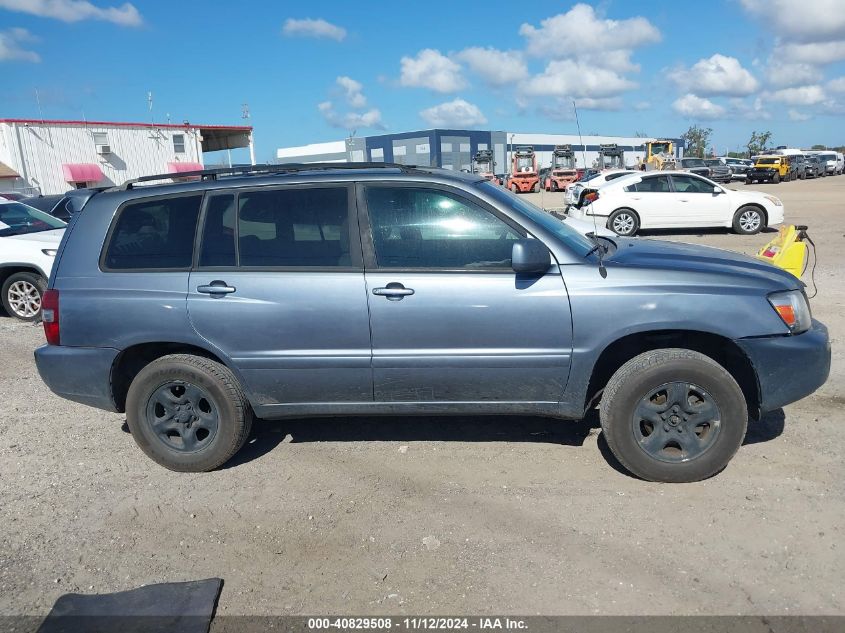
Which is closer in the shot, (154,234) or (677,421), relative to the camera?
(677,421)

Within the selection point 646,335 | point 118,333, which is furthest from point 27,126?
point 646,335

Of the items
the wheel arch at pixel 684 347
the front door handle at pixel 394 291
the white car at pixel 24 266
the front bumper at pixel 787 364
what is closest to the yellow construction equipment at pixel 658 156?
the white car at pixel 24 266

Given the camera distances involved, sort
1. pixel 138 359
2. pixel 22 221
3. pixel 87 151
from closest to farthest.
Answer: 1. pixel 138 359
2. pixel 22 221
3. pixel 87 151

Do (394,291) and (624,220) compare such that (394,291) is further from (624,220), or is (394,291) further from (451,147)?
(451,147)

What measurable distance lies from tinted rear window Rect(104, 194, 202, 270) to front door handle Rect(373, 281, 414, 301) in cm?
124

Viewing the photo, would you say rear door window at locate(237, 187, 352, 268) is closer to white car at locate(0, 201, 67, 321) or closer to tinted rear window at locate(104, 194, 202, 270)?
tinted rear window at locate(104, 194, 202, 270)

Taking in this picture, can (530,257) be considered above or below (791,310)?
above

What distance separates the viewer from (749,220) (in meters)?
14.9

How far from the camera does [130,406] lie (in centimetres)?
399

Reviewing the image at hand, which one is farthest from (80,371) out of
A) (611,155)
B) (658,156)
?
(611,155)

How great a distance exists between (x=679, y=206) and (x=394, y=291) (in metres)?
13.1

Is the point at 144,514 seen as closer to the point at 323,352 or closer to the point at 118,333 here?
the point at 118,333

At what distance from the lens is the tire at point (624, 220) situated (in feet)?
49.6

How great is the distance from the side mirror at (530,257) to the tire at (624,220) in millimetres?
12242
